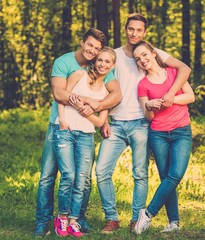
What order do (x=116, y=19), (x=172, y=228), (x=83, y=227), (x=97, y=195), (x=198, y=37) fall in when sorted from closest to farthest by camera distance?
1. (x=172, y=228)
2. (x=83, y=227)
3. (x=97, y=195)
4. (x=116, y=19)
5. (x=198, y=37)

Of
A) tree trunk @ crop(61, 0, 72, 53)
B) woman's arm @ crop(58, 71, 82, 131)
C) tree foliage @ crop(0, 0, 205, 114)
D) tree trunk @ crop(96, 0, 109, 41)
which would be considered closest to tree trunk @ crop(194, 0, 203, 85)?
tree foliage @ crop(0, 0, 205, 114)

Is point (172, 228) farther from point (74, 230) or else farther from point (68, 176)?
point (68, 176)

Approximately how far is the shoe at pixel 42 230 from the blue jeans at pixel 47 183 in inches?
0.5

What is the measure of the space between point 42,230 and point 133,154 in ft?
4.43

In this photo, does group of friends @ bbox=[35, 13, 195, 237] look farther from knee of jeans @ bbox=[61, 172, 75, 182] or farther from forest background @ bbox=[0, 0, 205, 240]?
forest background @ bbox=[0, 0, 205, 240]

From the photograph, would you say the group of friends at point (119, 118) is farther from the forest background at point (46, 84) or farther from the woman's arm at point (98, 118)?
the forest background at point (46, 84)

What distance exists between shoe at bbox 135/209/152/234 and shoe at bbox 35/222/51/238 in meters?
1.05

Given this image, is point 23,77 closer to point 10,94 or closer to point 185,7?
point 10,94

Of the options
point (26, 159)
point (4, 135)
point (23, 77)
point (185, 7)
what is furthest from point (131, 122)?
point (23, 77)

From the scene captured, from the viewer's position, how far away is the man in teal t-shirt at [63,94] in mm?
7262

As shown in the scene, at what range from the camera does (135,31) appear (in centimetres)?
731

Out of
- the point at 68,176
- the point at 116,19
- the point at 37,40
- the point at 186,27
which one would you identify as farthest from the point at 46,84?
the point at 68,176

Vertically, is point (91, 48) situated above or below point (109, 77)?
above

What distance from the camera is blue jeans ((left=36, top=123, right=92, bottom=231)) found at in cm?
750
